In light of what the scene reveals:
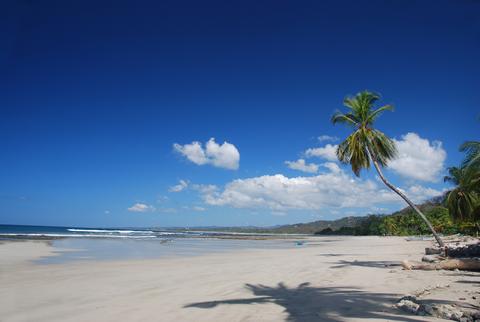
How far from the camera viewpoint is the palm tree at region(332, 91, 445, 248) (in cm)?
1925

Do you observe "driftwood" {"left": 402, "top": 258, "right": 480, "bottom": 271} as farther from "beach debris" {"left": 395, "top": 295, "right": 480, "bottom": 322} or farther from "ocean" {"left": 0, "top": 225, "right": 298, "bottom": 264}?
"ocean" {"left": 0, "top": 225, "right": 298, "bottom": 264}

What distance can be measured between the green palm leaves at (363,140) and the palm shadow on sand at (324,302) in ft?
35.0

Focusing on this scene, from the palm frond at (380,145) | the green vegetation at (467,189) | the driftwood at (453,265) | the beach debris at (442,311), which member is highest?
the palm frond at (380,145)

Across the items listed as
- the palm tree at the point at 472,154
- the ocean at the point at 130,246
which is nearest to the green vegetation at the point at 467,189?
the palm tree at the point at 472,154

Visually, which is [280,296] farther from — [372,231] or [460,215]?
[372,231]

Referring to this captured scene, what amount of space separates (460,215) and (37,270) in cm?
2888

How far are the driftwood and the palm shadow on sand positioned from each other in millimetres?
4615

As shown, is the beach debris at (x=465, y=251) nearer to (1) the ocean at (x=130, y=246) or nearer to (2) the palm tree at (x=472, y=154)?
(2) the palm tree at (x=472, y=154)

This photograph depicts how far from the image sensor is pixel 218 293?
9328 millimetres

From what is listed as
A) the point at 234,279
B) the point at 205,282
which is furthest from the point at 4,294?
the point at 234,279

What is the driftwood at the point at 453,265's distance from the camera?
12.2 meters

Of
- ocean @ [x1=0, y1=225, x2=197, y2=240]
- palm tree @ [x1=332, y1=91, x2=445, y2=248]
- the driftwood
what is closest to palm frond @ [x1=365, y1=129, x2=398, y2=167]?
palm tree @ [x1=332, y1=91, x2=445, y2=248]

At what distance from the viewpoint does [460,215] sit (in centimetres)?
2952

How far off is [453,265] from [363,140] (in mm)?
8129
